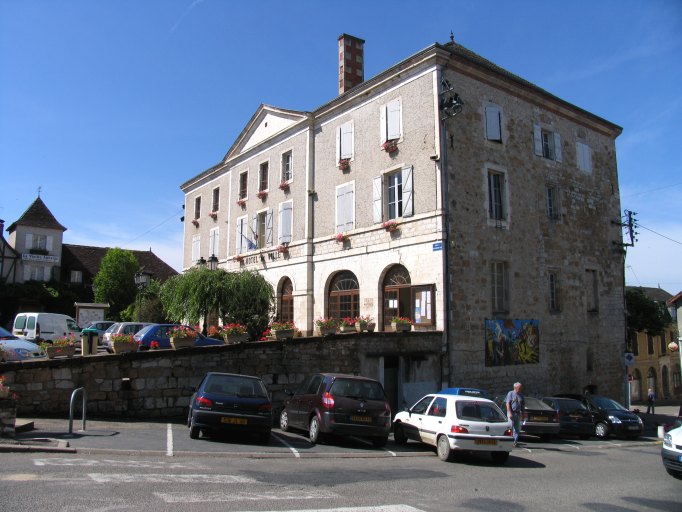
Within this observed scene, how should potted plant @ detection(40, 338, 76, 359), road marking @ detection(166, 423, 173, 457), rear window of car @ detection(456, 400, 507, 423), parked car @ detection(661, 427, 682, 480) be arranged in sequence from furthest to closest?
potted plant @ detection(40, 338, 76, 359) < rear window of car @ detection(456, 400, 507, 423) < road marking @ detection(166, 423, 173, 457) < parked car @ detection(661, 427, 682, 480)

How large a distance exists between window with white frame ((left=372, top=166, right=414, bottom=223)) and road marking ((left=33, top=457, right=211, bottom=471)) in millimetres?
13711

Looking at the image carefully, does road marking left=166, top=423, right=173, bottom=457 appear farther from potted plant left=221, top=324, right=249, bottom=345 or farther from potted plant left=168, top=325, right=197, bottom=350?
potted plant left=221, top=324, right=249, bottom=345

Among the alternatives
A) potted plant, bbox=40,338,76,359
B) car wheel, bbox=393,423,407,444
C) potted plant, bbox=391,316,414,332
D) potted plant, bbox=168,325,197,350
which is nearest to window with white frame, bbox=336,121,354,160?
potted plant, bbox=391,316,414,332

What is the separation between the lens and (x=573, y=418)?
17.8 meters

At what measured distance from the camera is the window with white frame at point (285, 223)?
26.6 metres

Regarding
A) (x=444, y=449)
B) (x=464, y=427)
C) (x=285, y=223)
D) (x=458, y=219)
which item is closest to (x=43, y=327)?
(x=285, y=223)

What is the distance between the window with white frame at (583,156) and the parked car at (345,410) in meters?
17.6

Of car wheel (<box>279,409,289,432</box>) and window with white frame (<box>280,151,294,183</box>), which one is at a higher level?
window with white frame (<box>280,151,294,183</box>)

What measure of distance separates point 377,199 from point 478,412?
11.9 metres

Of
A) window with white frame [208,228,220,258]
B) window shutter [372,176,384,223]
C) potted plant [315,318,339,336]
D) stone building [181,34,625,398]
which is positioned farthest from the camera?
window with white frame [208,228,220,258]

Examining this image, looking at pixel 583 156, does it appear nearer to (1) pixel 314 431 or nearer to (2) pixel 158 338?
(1) pixel 314 431

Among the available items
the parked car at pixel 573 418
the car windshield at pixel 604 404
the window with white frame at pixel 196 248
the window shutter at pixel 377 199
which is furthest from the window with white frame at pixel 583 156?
the window with white frame at pixel 196 248

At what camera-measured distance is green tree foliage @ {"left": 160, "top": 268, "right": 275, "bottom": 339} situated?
953 inches

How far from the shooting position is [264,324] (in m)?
25.5
